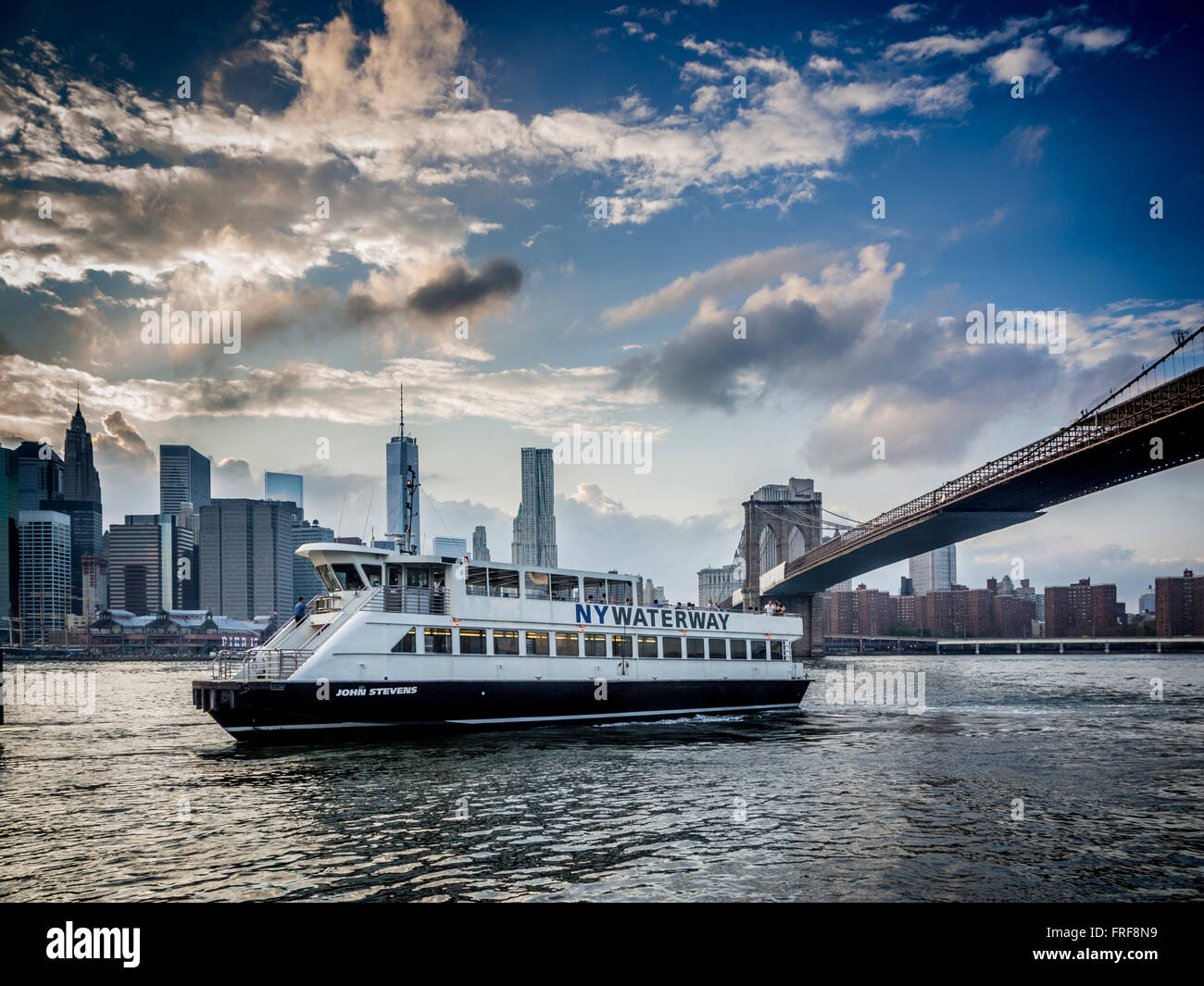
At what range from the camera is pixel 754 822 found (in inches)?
711

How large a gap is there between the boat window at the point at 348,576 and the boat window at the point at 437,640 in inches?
116

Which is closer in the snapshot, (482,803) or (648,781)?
(482,803)

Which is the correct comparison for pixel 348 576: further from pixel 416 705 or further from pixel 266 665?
pixel 416 705

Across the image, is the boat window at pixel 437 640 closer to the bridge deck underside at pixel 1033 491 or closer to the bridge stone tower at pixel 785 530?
the bridge deck underside at pixel 1033 491

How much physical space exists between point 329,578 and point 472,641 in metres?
5.52

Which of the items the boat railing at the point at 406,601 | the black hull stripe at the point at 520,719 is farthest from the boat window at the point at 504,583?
the black hull stripe at the point at 520,719

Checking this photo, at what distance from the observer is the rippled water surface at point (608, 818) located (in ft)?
45.5

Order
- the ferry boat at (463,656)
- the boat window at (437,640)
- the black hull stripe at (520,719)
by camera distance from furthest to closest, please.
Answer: the boat window at (437,640) < the ferry boat at (463,656) < the black hull stripe at (520,719)

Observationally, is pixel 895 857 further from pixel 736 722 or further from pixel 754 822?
pixel 736 722

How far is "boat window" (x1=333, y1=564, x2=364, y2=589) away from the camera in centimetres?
2995

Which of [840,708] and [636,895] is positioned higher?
[636,895]

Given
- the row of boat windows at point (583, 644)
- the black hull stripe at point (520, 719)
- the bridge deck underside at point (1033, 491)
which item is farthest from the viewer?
the bridge deck underside at point (1033, 491)
